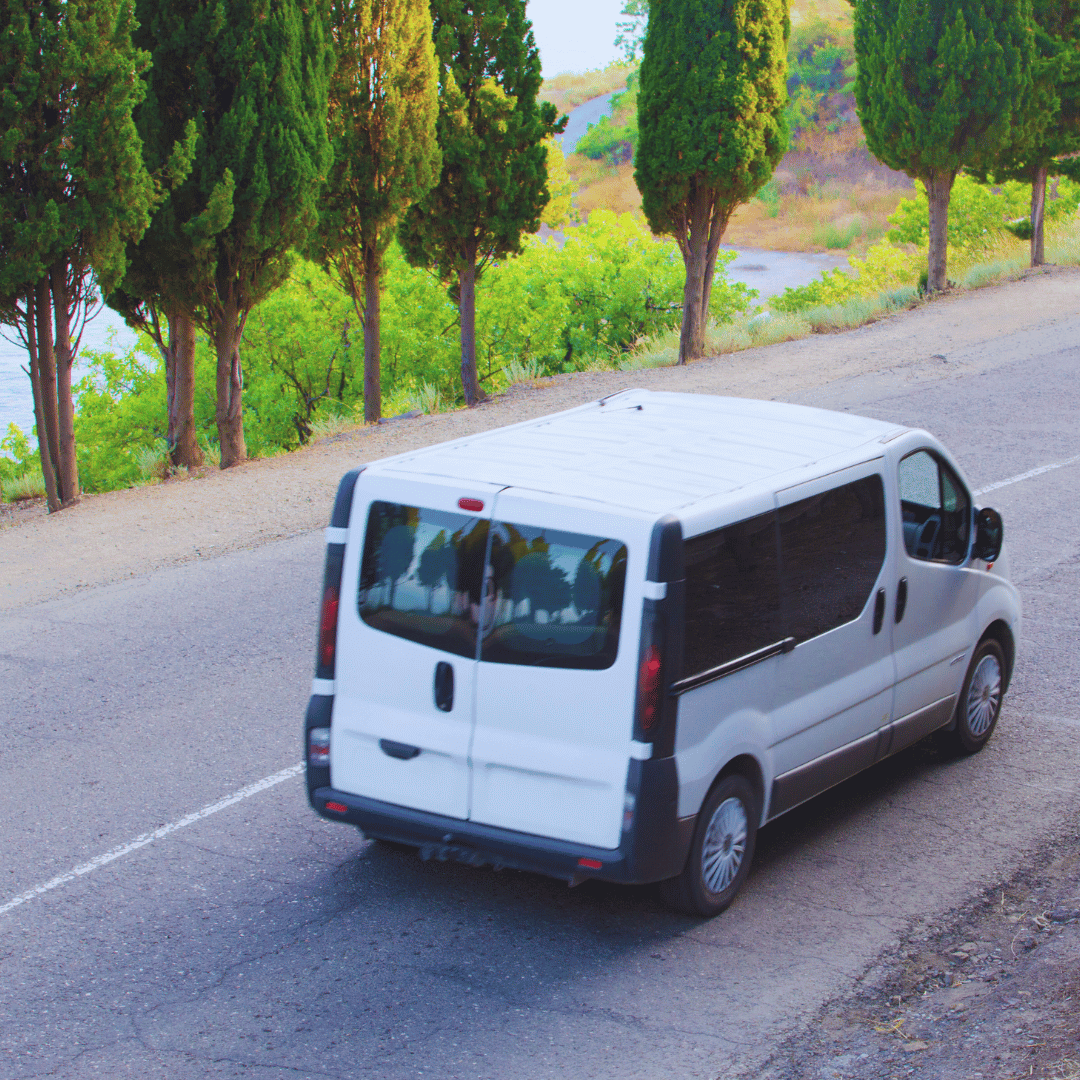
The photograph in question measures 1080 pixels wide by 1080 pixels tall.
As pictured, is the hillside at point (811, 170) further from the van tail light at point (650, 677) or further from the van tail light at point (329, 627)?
the van tail light at point (650, 677)

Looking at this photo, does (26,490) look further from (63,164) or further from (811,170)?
(811,170)

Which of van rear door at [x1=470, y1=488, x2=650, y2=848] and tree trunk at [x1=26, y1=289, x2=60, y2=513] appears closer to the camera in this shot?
van rear door at [x1=470, y1=488, x2=650, y2=848]

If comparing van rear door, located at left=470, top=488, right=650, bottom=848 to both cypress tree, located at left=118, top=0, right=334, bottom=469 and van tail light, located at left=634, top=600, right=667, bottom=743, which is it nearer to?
van tail light, located at left=634, top=600, right=667, bottom=743

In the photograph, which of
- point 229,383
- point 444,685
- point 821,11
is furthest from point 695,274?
point 821,11

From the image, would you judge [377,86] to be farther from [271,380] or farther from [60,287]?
[271,380]

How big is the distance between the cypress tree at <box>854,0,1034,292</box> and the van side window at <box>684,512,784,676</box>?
19.3 metres

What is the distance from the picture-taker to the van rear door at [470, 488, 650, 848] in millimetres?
5043

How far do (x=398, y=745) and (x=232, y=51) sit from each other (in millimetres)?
11948

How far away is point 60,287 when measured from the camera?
1390cm

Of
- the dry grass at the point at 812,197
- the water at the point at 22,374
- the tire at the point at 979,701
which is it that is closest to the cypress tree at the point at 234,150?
the tire at the point at 979,701

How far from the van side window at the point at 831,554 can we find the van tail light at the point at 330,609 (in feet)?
6.34

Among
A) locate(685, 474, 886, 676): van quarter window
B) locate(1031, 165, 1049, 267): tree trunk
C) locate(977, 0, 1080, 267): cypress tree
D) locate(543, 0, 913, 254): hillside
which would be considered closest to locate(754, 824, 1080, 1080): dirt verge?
locate(685, 474, 886, 676): van quarter window

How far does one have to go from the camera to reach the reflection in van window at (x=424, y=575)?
5.27 meters

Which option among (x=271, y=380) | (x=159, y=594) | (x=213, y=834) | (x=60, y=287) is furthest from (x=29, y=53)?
(x=271, y=380)
